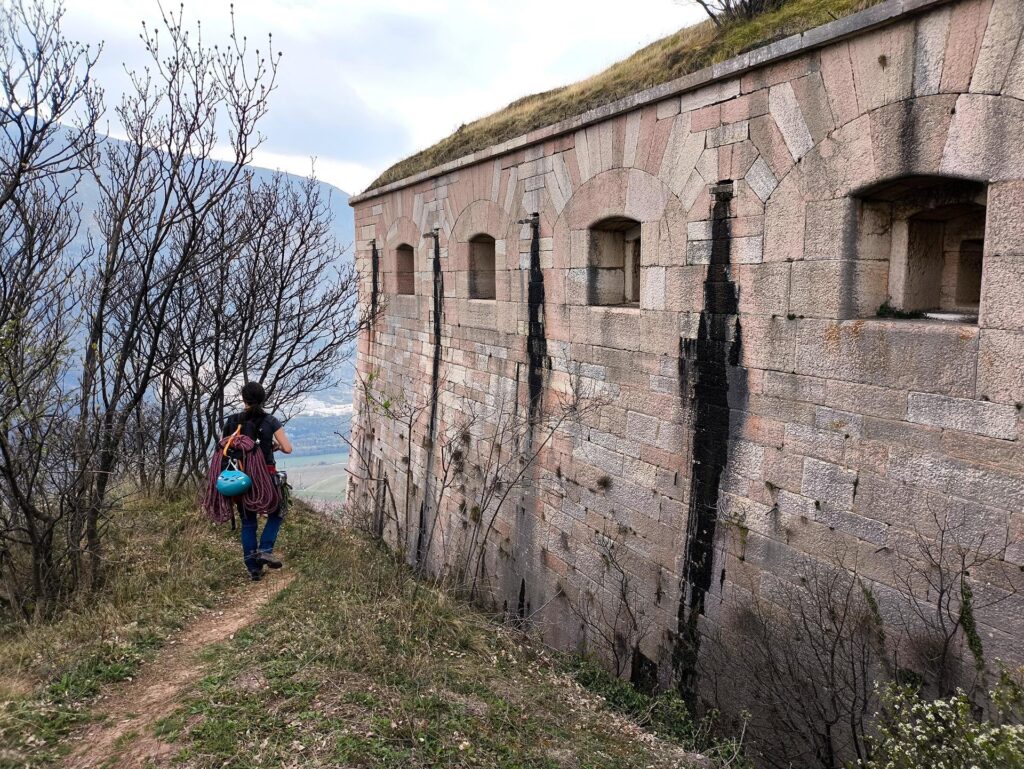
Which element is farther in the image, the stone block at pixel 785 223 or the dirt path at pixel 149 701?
the stone block at pixel 785 223

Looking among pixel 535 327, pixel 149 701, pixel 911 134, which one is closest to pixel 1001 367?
pixel 911 134

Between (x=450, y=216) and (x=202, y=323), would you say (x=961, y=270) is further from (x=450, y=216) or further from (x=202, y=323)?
(x=202, y=323)

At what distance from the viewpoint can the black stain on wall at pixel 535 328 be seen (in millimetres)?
6367

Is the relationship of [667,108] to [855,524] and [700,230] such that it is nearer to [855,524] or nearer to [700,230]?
[700,230]

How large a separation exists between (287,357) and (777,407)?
8.17 m

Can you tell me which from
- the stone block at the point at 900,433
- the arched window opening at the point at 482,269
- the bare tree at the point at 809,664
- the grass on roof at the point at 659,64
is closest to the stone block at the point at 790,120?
the grass on roof at the point at 659,64

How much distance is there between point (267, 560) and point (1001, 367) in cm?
535

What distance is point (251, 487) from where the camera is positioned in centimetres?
533

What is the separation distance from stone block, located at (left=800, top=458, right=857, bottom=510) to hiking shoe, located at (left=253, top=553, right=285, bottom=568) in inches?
168

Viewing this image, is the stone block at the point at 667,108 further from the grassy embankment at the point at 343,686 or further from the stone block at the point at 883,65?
the grassy embankment at the point at 343,686

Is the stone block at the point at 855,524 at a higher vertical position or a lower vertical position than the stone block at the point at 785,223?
lower

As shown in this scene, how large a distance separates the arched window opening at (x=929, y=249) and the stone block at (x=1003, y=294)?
40 centimetres

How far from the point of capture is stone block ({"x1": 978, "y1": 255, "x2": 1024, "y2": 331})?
3.19 meters

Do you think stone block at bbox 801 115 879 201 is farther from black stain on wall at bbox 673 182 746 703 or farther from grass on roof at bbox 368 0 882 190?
grass on roof at bbox 368 0 882 190
